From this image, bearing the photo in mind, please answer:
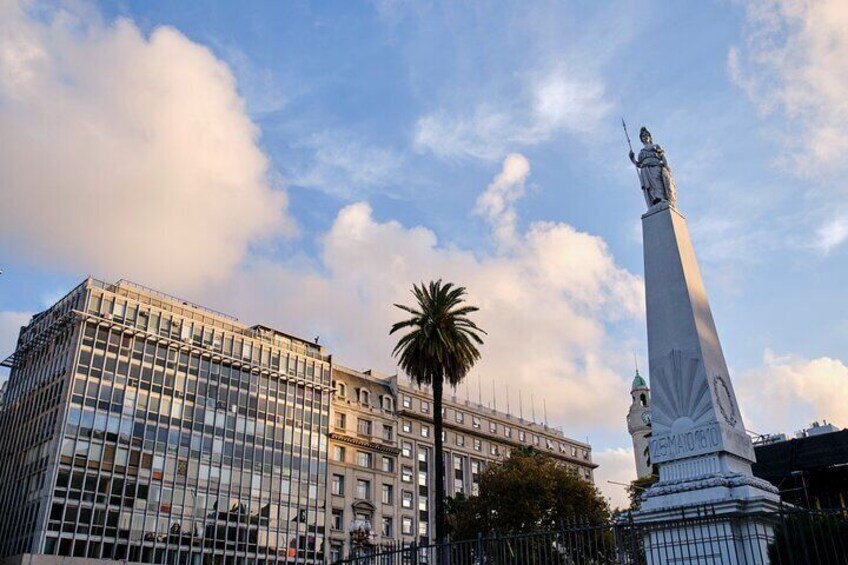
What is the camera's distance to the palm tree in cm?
4122

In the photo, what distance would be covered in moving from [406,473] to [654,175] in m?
58.6

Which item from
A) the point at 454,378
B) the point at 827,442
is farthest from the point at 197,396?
the point at 827,442

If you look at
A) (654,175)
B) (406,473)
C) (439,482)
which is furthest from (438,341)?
(406,473)

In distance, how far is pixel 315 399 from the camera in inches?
2689

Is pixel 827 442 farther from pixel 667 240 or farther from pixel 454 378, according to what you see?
pixel 667 240

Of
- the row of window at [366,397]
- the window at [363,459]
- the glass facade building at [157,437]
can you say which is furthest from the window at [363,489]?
the row of window at [366,397]

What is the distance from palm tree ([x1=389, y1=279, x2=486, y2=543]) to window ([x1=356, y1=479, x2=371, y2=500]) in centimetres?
2957

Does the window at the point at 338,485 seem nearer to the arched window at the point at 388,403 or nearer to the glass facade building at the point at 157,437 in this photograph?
the glass facade building at the point at 157,437

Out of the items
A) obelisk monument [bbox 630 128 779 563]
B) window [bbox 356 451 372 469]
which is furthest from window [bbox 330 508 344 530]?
obelisk monument [bbox 630 128 779 563]

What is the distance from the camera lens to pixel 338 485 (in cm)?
6725

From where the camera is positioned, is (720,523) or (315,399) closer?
(720,523)

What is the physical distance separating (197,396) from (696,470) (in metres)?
50.9

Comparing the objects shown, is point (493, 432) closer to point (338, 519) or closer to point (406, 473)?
point (406, 473)

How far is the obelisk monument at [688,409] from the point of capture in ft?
46.8
